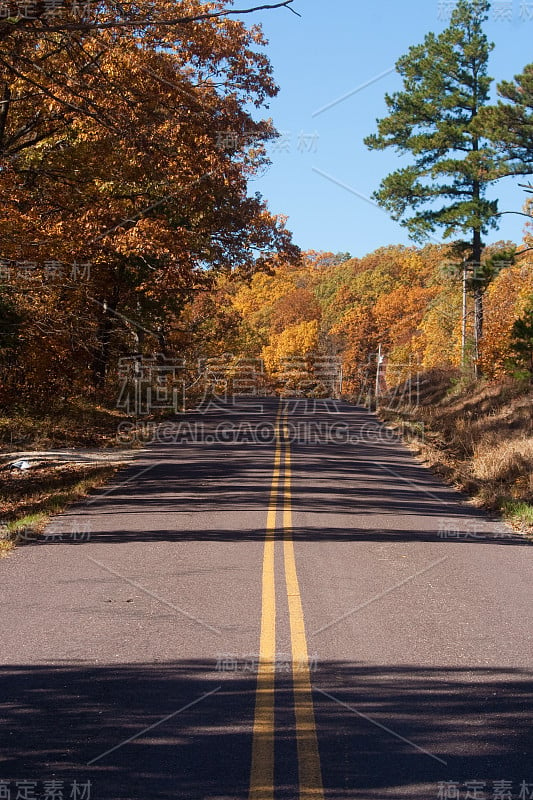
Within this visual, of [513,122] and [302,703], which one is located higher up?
[513,122]

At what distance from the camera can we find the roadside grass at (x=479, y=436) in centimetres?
1576

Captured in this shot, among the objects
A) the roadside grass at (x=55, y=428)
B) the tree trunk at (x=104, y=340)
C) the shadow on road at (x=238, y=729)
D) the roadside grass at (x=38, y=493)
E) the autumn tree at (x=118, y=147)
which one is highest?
the autumn tree at (x=118, y=147)

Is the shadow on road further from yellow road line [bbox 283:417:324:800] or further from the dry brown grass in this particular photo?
the dry brown grass

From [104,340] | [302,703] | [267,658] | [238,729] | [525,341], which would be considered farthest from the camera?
[104,340]

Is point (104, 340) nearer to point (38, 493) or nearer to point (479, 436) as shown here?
point (479, 436)

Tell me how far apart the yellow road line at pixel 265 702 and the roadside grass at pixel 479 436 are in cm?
549

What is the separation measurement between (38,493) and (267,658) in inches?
396

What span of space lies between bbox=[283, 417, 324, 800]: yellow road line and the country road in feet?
0.05

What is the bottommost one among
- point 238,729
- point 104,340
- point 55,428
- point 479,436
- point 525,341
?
point 238,729

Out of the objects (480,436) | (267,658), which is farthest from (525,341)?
(267,658)

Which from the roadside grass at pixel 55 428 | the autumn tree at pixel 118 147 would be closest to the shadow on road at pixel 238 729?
the autumn tree at pixel 118 147

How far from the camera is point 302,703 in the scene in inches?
224

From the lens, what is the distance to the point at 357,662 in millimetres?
6504

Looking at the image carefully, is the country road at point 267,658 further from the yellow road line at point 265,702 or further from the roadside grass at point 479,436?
the roadside grass at point 479,436
